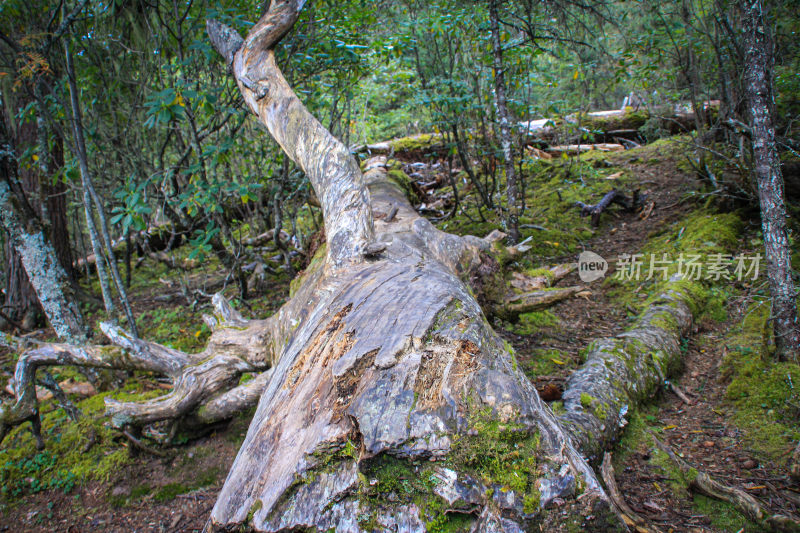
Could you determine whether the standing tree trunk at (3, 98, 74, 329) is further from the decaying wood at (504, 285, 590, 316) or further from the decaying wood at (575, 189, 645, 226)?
the decaying wood at (575, 189, 645, 226)

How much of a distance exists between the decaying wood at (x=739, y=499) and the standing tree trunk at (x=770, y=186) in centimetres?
157

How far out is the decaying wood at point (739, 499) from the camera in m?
1.90

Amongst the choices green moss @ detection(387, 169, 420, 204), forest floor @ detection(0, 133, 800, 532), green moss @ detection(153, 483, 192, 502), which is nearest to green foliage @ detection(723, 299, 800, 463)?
forest floor @ detection(0, 133, 800, 532)

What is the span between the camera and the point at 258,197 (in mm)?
5598

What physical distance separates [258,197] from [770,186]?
205 inches

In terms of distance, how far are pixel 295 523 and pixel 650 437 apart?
243 cm

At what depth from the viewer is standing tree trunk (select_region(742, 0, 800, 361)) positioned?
9.89ft

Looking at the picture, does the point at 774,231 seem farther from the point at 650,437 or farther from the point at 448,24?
the point at 448,24

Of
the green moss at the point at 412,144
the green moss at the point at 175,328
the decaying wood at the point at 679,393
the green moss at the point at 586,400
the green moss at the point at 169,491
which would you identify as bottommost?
the decaying wood at the point at 679,393

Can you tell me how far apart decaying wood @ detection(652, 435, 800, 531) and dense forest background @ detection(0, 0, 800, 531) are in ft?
0.20

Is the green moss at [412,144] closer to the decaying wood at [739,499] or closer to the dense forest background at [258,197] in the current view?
the dense forest background at [258,197]

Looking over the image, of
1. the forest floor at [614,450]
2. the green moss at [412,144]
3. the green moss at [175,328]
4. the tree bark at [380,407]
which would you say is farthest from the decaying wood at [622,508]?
the green moss at [412,144]

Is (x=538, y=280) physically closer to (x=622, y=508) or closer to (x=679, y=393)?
(x=679, y=393)
